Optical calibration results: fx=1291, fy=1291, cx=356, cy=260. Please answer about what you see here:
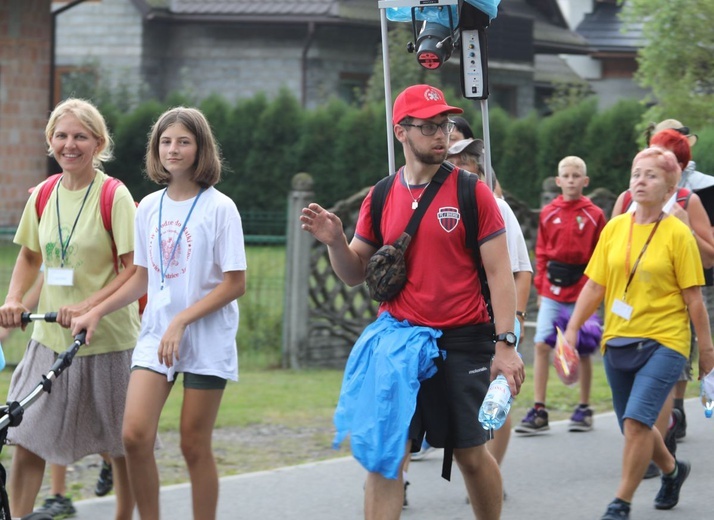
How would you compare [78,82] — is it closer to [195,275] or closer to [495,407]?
[195,275]

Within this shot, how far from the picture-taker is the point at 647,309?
6438 millimetres

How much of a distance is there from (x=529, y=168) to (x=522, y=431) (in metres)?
14.9

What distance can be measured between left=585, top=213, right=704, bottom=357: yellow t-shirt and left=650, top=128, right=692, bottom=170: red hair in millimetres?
1168

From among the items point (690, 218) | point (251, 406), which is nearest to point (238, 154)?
point (251, 406)

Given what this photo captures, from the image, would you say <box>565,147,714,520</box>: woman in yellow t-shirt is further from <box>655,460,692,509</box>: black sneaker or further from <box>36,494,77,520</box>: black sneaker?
<box>36,494,77,520</box>: black sneaker

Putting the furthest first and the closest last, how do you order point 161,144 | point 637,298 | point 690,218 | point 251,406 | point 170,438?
1. point 251,406
2. point 170,438
3. point 690,218
4. point 637,298
5. point 161,144

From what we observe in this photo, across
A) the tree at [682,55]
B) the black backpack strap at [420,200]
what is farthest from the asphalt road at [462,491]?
the tree at [682,55]

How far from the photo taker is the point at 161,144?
5582 mm

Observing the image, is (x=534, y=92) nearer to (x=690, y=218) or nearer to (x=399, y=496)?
(x=690, y=218)

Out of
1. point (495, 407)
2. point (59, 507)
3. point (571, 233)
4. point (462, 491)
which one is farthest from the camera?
point (571, 233)

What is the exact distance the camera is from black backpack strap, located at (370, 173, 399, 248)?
535 cm

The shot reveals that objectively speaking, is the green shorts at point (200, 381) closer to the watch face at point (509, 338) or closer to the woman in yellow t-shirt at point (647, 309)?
the watch face at point (509, 338)

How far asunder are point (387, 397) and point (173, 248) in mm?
1132

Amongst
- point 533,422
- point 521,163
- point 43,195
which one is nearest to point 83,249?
point 43,195
